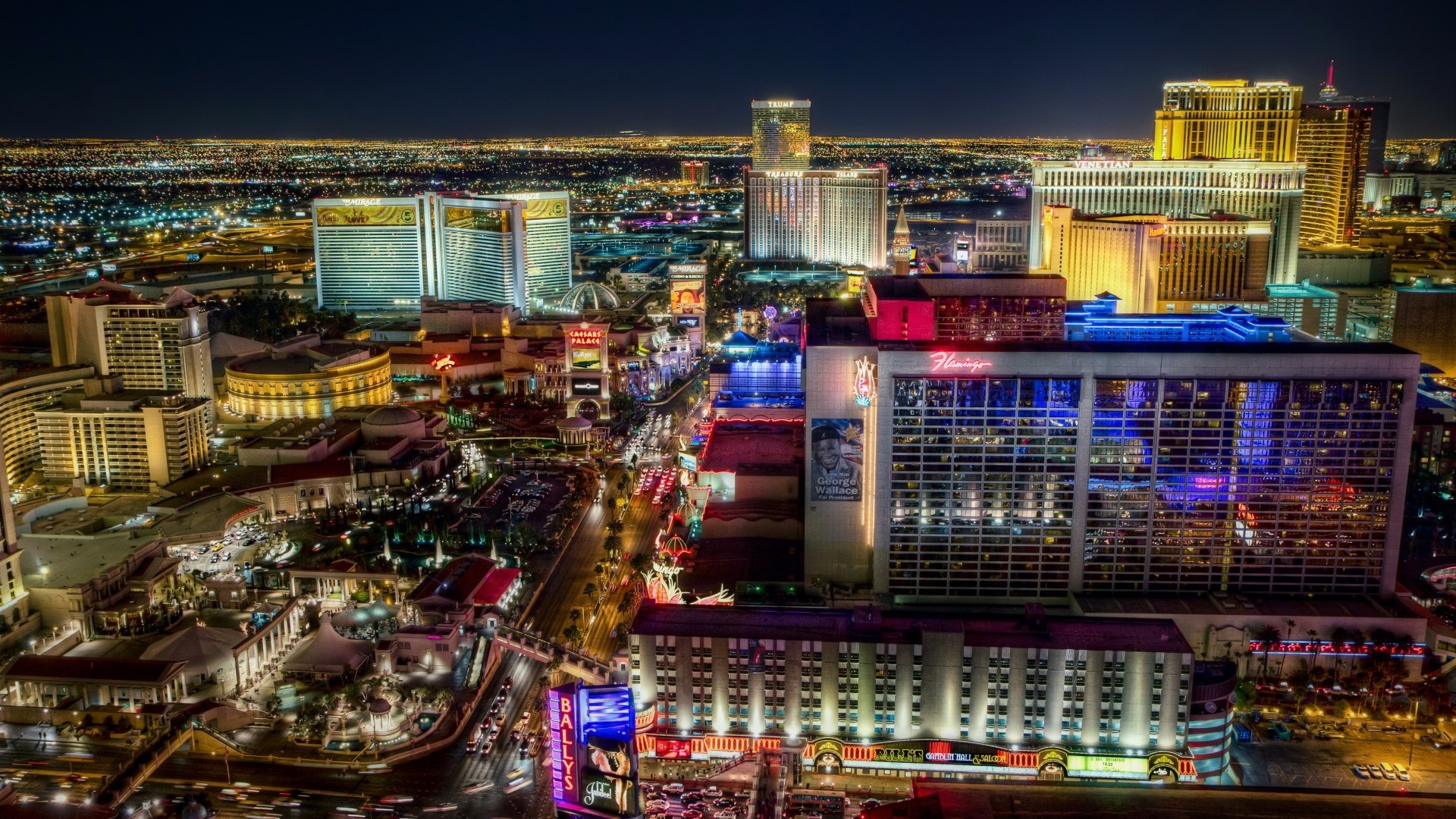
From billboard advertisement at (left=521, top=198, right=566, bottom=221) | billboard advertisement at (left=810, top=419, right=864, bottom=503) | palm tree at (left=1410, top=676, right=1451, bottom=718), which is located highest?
billboard advertisement at (left=521, top=198, right=566, bottom=221)

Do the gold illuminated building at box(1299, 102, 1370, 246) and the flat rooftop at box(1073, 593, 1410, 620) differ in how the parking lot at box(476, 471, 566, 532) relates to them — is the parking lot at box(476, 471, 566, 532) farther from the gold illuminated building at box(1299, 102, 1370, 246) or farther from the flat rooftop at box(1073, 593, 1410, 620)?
the gold illuminated building at box(1299, 102, 1370, 246)

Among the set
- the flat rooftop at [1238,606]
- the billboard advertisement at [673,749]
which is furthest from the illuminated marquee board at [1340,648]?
the billboard advertisement at [673,749]

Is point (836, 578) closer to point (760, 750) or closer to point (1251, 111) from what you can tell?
point (760, 750)

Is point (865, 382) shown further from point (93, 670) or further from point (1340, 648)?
point (93, 670)

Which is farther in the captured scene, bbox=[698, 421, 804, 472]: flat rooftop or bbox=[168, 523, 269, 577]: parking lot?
bbox=[698, 421, 804, 472]: flat rooftop

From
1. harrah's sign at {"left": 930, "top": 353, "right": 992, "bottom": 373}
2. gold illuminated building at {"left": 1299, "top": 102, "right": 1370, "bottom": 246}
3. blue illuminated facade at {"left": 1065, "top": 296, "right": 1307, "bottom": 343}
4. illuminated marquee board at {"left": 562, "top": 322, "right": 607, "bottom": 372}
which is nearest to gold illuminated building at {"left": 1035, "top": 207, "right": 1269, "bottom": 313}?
blue illuminated facade at {"left": 1065, "top": 296, "right": 1307, "bottom": 343}

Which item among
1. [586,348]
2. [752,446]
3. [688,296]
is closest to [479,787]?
[752,446]

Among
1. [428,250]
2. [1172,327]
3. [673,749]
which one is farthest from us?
[428,250]
